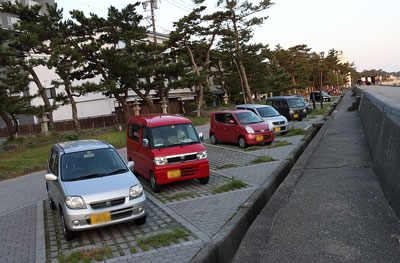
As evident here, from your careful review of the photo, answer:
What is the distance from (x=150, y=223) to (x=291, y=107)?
1924 centimetres

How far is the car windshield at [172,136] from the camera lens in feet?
29.3

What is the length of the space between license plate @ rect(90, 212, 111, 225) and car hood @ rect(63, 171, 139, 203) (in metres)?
0.26

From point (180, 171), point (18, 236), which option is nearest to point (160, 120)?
point (180, 171)

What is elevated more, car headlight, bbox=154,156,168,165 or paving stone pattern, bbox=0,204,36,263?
car headlight, bbox=154,156,168,165

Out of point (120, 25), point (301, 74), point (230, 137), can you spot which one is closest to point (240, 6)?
point (120, 25)

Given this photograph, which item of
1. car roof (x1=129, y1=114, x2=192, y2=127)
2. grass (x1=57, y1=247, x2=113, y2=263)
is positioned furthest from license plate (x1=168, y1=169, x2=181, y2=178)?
grass (x1=57, y1=247, x2=113, y2=263)

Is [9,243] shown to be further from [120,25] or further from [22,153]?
[120,25]

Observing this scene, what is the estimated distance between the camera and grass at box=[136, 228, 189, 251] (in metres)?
5.27

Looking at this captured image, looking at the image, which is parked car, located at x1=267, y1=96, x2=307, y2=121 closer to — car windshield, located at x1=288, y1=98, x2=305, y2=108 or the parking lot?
car windshield, located at x1=288, y1=98, x2=305, y2=108

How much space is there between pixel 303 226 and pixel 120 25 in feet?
76.6

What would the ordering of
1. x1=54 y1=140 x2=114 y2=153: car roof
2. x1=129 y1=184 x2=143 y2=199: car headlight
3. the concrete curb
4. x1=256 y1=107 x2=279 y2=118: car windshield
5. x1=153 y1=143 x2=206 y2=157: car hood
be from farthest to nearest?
1. x1=256 y1=107 x2=279 y2=118: car windshield
2. x1=153 y1=143 x2=206 y2=157: car hood
3. x1=54 y1=140 x2=114 y2=153: car roof
4. x1=129 y1=184 x2=143 y2=199: car headlight
5. the concrete curb

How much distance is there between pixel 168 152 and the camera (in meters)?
8.58

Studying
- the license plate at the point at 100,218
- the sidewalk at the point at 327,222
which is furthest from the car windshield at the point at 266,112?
the license plate at the point at 100,218

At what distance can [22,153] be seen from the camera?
17.6m
